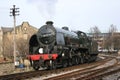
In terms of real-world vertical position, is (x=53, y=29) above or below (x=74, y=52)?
above

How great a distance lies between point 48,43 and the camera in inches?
971

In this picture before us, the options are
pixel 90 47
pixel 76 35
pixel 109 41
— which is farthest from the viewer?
pixel 109 41

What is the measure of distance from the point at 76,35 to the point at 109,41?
2859 inches

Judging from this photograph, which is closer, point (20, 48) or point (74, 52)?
point (74, 52)

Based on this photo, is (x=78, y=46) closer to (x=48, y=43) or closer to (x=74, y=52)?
(x=74, y=52)

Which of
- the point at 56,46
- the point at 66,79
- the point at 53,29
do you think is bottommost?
the point at 66,79

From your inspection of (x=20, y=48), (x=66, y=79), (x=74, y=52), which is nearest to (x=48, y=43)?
(x=74, y=52)

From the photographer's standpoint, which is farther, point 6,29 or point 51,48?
point 6,29

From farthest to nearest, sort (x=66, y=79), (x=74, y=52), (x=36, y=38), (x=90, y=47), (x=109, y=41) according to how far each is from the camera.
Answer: (x=109, y=41) < (x=90, y=47) < (x=74, y=52) < (x=36, y=38) < (x=66, y=79)

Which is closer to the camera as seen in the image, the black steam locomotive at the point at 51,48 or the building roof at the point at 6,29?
the black steam locomotive at the point at 51,48

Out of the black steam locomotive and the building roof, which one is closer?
the black steam locomotive

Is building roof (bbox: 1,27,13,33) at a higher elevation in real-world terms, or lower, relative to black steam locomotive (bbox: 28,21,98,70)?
higher

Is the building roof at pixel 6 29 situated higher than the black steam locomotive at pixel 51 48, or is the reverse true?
the building roof at pixel 6 29

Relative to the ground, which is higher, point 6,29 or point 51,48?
point 6,29
